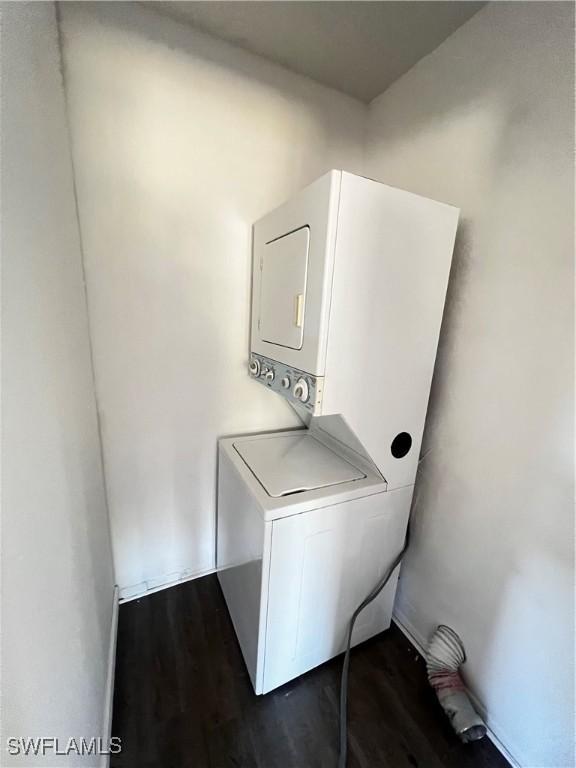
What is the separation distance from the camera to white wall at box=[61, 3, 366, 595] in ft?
4.58

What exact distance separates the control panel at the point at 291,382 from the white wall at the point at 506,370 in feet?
2.54

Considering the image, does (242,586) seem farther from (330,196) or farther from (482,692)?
(330,196)

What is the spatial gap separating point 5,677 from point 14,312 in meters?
0.66

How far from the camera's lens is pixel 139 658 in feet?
5.16

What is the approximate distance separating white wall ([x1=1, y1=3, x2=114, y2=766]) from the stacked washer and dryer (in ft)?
2.06

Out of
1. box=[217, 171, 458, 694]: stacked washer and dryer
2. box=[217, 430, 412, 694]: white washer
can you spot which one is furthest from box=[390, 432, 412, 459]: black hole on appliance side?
box=[217, 430, 412, 694]: white washer

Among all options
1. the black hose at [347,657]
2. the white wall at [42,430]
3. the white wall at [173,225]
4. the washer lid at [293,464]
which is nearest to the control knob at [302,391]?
the washer lid at [293,464]

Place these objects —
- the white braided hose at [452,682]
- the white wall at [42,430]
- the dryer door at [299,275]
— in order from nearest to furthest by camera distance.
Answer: the white wall at [42,430] → the dryer door at [299,275] → the white braided hose at [452,682]

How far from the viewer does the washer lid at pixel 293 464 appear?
1.38m

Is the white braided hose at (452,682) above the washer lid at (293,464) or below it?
below

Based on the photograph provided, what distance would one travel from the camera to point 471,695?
143cm

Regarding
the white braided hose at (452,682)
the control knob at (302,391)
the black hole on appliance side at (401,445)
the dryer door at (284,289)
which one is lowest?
the white braided hose at (452,682)

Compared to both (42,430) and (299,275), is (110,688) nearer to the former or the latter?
(42,430)

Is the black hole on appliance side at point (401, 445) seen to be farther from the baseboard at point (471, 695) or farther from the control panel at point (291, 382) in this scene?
the baseboard at point (471, 695)
